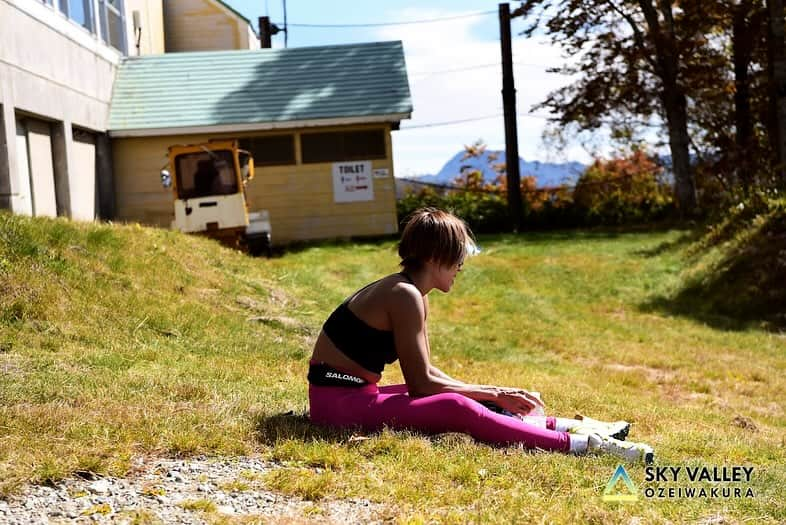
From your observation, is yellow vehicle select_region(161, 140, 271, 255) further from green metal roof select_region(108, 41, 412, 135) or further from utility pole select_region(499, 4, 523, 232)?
utility pole select_region(499, 4, 523, 232)

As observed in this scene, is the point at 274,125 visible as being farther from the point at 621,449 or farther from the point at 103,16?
the point at 621,449

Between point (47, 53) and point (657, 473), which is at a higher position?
point (47, 53)

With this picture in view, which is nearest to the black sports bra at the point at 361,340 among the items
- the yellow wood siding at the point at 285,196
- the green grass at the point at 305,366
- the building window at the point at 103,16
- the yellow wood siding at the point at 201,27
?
the green grass at the point at 305,366

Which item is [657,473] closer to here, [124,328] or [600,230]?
[124,328]

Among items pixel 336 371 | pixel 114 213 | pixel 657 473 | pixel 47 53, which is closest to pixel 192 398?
pixel 336 371

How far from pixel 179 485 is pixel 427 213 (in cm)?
191

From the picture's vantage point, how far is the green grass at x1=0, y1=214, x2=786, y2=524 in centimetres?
419

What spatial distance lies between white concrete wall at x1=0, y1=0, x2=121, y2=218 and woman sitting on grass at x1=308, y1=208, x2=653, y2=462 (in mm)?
11097

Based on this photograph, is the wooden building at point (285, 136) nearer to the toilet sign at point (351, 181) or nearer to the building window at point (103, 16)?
the toilet sign at point (351, 181)

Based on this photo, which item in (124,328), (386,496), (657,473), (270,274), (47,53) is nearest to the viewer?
(386,496)

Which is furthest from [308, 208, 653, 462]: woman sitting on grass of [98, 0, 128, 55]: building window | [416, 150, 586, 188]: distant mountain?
[416, 150, 586, 188]: distant mountain

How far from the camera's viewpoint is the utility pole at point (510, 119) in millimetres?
26625

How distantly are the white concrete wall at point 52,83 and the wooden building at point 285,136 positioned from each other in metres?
1.20

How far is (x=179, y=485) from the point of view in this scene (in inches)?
161
